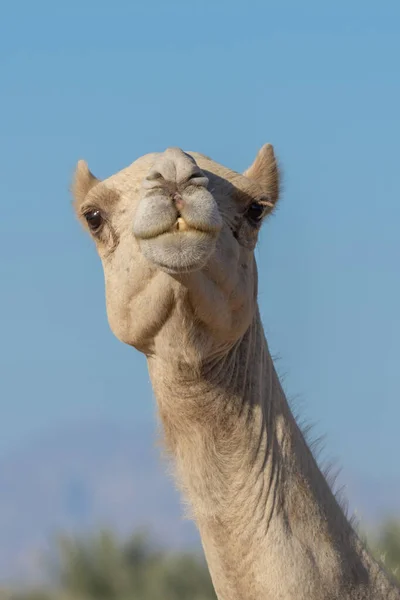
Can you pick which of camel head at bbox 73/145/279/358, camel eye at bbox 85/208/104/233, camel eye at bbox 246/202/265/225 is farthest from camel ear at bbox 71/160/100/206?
camel eye at bbox 246/202/265/225

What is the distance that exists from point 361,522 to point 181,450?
2.65ft

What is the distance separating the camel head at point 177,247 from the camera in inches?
203

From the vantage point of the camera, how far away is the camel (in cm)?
522

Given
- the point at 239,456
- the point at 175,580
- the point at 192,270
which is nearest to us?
the point at 192,270

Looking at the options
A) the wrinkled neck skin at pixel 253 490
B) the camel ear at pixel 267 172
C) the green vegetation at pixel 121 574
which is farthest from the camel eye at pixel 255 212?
the green vegetation at pixel 121 574

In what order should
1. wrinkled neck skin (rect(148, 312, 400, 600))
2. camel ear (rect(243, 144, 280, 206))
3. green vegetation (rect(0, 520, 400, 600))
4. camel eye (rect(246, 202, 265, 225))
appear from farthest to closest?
green vegetation (rect(0, 520, 400, 600)) < camel ear (rect(243, 144, 280, 206)) < camel eye (rect(246, 202, 265, 225)) < wrinkled neck skin (rect(148, 312, 400, 600))

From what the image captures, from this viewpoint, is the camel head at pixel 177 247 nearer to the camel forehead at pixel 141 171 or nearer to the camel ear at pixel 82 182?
the camel forehead at pixel 141 171

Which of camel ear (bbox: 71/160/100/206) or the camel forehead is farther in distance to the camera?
camel ear (bbox: 71/160/100/206)

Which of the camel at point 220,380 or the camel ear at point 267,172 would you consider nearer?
the camel at point 220,380

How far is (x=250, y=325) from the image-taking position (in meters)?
5.96

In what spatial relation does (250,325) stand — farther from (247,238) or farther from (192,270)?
(192,270)

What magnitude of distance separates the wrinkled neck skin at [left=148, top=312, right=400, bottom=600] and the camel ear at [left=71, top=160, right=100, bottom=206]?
39.1 inches

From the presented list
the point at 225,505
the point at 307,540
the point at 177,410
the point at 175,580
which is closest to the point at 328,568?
the point at 307,540

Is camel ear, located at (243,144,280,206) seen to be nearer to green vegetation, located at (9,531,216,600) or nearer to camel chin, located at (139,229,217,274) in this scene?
camel chin, located at (139,229,217,274)
